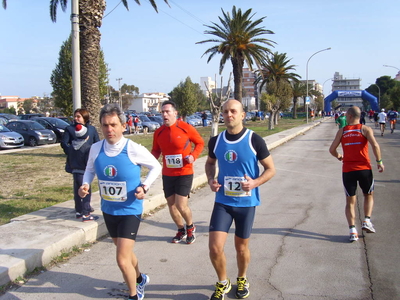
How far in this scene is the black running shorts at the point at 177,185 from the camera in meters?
5.41

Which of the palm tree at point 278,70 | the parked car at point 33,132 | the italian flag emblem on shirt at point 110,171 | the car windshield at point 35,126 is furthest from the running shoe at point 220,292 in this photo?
the palm tree at point 278,70

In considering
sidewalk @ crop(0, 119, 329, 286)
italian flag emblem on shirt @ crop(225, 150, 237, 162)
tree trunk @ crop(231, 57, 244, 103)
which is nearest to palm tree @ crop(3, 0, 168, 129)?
sidewalk @ crop(0, 119, 329, 286)

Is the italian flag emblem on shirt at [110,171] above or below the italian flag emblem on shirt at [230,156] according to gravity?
below

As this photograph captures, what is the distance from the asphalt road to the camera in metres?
4.09

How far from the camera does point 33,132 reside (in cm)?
2241

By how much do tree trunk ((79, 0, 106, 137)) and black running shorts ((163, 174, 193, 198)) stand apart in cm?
963

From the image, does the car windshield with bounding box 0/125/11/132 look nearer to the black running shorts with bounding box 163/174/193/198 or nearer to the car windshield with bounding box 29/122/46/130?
the car windshield with bounding box 29/122/46/130

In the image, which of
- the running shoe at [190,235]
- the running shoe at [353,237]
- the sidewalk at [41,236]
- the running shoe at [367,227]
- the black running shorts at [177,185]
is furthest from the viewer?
the running shoe at [367,227]

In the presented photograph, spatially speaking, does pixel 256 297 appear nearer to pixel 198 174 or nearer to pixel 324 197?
pixel 324 197

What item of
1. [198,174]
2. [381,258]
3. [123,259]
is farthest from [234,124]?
[198,174]

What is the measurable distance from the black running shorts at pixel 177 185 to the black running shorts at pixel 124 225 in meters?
1.76

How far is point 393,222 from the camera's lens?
253 inches

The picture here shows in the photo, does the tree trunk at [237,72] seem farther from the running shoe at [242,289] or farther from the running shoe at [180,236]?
the running shoe at [242,289]

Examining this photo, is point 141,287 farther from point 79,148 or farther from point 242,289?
point 79,148
